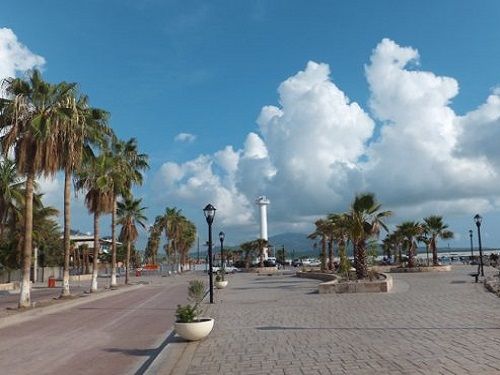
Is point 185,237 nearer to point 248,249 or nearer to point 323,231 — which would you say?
point 248,249

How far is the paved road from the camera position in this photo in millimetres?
10578

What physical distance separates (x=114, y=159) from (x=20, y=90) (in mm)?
17513

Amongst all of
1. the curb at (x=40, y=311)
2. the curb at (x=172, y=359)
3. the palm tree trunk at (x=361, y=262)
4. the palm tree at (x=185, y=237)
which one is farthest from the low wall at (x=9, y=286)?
the palm tree at (x=185, y=237)

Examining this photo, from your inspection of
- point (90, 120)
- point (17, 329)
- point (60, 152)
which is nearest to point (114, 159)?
point (90, 120)

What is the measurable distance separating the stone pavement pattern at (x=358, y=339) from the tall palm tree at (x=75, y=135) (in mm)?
10553

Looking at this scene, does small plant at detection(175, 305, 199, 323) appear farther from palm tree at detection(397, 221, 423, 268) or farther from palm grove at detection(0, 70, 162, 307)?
palm tree at detection(397, 221, 423, 268)

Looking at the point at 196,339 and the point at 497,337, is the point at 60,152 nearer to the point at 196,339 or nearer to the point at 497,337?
the point at 196,339

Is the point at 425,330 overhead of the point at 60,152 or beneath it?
beneath

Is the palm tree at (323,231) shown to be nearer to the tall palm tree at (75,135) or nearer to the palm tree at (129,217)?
the palm tree at (129,217)

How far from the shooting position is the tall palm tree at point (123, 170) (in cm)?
4088

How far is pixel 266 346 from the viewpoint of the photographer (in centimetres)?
1138

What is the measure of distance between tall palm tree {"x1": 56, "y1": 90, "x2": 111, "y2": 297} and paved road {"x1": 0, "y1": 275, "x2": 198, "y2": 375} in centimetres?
724

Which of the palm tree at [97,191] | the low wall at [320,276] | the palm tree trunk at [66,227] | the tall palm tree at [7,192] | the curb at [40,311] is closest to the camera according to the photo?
the curb at [40,311]

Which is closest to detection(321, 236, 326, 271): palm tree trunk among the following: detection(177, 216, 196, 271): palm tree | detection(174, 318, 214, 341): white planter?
detection(174, 318, 214, 341): white planter
